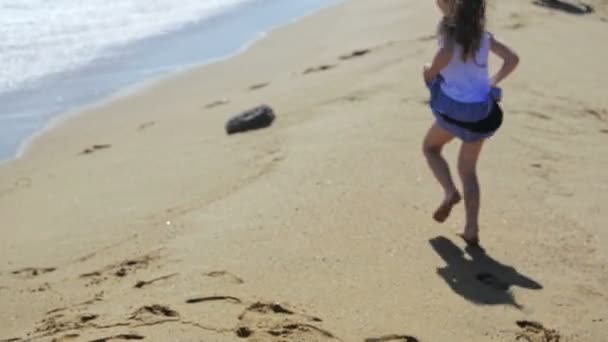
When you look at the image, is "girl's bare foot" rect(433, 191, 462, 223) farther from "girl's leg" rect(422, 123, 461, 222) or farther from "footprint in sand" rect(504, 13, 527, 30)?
"footprint in sand" rect(504, 13, 527, 30)

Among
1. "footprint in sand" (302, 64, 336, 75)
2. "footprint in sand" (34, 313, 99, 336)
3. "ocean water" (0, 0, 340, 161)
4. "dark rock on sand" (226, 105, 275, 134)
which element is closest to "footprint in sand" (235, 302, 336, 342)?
"footprint in sand" (34, 313, 99, 336)

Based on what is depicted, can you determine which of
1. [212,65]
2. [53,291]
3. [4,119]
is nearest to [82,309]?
[53,291]

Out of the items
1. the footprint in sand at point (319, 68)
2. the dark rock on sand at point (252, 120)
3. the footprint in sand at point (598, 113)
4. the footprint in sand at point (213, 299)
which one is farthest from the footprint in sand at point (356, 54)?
the footprint in sand at point (213, 299)

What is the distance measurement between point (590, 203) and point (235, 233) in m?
1.91

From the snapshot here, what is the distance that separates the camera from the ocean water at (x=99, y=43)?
923cm

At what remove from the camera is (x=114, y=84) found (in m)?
9.91

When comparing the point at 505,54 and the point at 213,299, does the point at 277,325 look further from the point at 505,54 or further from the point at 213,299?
the point at 505,54

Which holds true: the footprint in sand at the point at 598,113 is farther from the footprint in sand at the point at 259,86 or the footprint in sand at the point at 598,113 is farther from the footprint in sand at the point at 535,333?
the footprint in sand at the point at 535,333

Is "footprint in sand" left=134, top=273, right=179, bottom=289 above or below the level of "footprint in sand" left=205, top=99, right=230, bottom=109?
above

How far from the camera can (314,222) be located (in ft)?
16.2

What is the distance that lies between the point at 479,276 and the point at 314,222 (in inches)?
34.5

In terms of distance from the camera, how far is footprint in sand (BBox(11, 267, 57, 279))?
198 inches

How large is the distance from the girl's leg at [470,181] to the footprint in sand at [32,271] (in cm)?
200

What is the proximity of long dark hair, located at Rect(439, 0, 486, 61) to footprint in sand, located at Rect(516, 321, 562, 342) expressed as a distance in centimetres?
129
